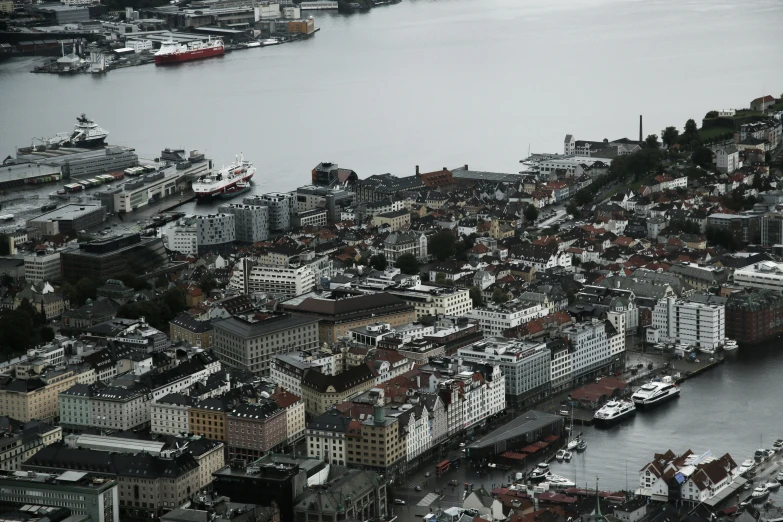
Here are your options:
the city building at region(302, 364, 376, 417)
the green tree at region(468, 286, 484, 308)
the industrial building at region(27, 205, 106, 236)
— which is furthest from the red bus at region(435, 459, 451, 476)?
the industrial building at region(27, 205, 106, 236)

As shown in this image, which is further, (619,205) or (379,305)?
(619,205)

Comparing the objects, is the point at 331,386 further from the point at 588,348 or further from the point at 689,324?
the point at 689,324

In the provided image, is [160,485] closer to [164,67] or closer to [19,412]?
[19,412]

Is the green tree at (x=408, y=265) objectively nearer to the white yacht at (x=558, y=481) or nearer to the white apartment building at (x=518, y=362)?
the white apartment building at (x=518, y=362)

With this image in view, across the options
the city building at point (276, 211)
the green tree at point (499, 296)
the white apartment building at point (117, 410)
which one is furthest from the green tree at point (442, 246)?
the white apartment building at point (117, 410)

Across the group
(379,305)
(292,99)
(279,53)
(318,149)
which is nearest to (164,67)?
(279,53)

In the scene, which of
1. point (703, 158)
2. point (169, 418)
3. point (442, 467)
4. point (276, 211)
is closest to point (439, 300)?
point (169, 418)
